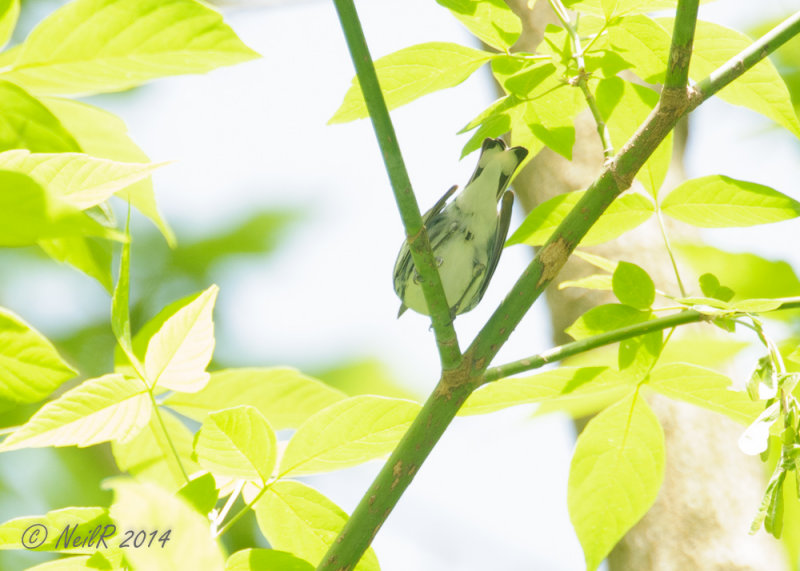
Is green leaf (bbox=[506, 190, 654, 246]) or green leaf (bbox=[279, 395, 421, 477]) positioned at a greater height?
green leaf (bbox=[506, 190, 654, 246])

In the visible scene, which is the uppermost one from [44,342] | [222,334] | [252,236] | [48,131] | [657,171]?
[48,131]

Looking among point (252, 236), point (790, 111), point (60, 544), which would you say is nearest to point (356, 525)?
point (60, 544)

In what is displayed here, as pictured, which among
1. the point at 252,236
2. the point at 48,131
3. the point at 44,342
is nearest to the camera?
the point at 44,342

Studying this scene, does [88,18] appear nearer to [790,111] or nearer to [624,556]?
[790,111]

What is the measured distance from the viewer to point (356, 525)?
82cm

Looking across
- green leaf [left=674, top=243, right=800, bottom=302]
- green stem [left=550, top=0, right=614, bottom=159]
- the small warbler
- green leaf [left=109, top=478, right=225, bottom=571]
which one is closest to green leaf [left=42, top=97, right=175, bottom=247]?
green stem [left=550, top=0, right=614, bottom=159]

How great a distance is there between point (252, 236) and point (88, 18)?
1894mm

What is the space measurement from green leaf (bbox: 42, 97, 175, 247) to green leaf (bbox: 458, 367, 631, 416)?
50 centimetres

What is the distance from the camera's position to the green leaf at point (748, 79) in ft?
3.18

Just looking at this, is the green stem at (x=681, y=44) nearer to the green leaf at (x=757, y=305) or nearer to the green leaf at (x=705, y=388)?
the green leaf at (x=757, y=305)

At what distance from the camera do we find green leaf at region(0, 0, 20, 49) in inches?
34.4

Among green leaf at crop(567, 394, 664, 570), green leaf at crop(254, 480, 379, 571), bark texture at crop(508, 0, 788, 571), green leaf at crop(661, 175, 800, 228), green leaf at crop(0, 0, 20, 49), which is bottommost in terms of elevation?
bark texture at crop(508, 0, 788, 571)

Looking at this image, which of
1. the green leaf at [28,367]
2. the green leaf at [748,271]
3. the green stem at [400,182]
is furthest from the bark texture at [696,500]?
the green leaf at [28,367]

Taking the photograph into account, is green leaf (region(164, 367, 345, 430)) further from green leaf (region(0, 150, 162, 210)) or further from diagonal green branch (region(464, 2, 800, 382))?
green leaf (region(0, 150, 162, 210))
